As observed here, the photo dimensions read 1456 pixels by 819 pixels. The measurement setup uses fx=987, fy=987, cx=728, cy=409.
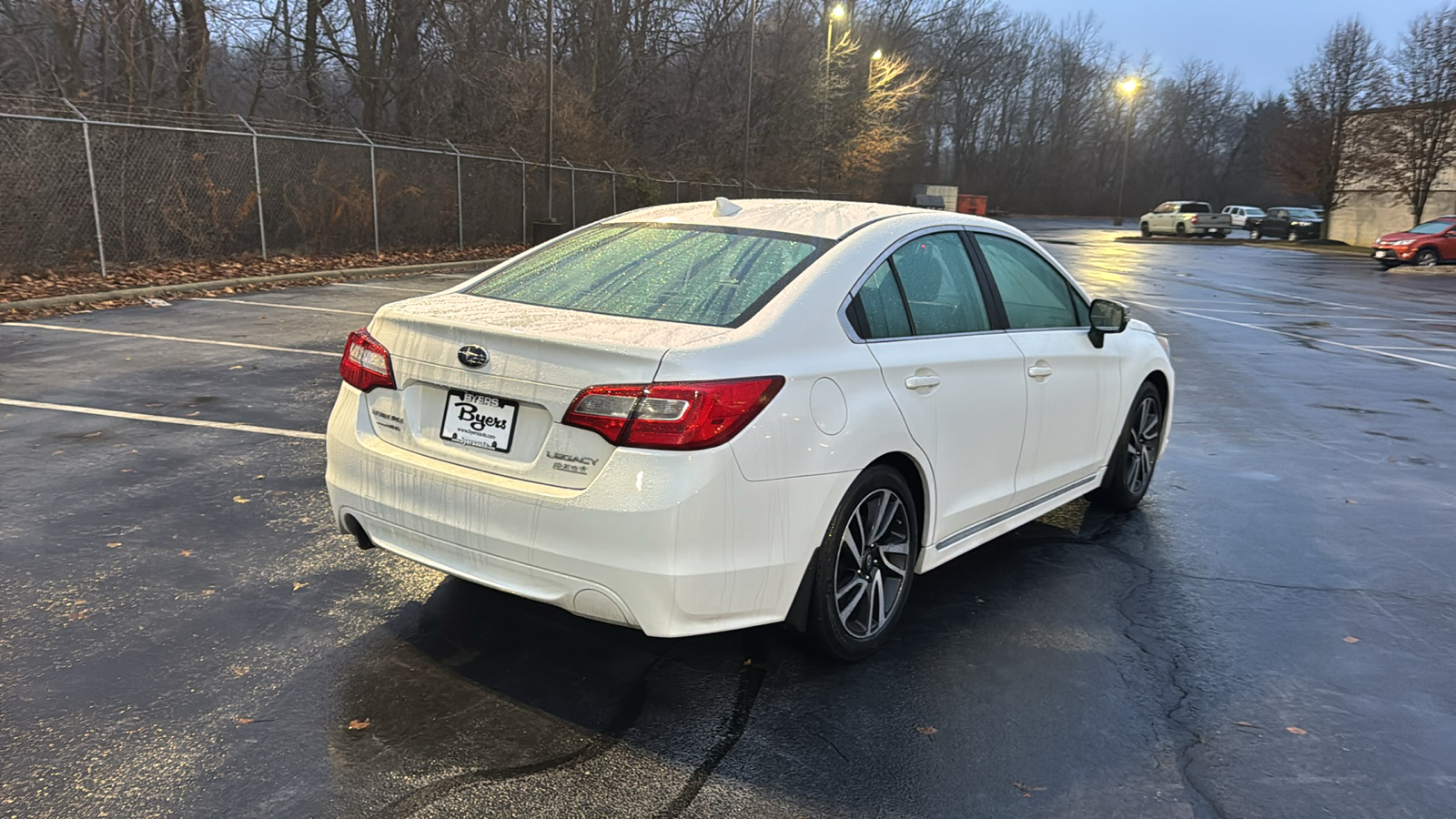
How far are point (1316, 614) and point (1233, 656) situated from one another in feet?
2.46

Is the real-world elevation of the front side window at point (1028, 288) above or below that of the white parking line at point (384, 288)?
above

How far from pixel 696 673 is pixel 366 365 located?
1624 mm

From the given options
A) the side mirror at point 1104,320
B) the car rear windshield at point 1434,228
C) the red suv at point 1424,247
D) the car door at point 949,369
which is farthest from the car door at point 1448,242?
the car door at point 949,369

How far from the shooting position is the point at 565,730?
10.1ft

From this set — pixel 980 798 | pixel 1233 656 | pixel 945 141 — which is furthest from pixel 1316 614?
pixel 945 141

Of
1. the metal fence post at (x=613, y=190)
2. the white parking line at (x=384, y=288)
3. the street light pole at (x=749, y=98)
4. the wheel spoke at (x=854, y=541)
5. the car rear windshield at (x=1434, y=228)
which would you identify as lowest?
the white parking line at (x=384, y=288)

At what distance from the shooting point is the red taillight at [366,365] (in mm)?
3479

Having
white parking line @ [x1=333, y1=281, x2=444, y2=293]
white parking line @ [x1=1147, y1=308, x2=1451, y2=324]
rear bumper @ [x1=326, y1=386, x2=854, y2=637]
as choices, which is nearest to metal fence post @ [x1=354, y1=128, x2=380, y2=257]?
white parking line @ [x1=333, y1=281, x2=444, y2=293]

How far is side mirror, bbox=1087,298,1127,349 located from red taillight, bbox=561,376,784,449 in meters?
2.64

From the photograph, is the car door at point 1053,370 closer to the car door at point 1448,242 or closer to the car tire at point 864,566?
the car tire at point 864,566

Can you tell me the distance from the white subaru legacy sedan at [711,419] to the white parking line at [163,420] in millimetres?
3054

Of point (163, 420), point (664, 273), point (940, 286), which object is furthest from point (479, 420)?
point (163, 420)

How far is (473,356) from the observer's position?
3.21 m

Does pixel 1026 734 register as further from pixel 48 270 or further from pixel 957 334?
pixel 48 270
